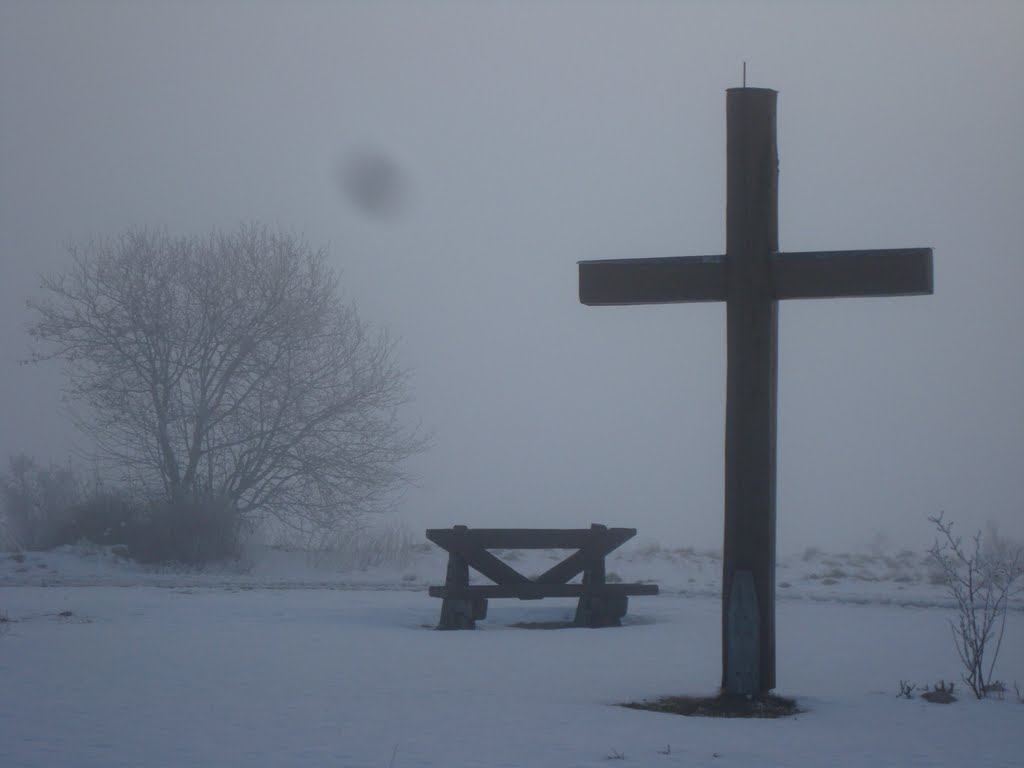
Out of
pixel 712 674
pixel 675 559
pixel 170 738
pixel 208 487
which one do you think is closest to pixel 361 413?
pixel 208 487

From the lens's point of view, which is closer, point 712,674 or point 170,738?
point 170,738

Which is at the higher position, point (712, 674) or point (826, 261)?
point (826, 261)

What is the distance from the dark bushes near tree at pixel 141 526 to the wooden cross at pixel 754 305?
19.0 metres

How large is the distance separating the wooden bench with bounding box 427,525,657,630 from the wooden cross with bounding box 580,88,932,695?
18.1ft

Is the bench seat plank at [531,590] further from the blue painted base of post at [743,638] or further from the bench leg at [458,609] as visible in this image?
the blue painted base of post at [743,638]

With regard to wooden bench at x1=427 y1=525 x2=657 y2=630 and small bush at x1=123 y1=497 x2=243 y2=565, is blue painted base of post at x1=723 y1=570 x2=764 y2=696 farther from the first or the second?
small bush at x1=123 y1=497 x2=243 y2=565

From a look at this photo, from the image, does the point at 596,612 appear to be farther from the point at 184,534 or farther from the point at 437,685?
the point at 184,534

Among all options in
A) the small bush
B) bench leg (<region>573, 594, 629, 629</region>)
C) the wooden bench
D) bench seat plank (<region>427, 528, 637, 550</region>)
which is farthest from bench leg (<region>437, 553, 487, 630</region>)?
the small bush

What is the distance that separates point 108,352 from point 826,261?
23869 millimetres

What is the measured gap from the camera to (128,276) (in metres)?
28.3

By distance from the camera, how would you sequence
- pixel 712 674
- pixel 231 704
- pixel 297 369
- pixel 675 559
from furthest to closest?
pixel 297 369 < pixel 675 559 < pixel 712 674 < pixel 231 704

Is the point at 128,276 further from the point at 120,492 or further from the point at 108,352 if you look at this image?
the point at 120,492

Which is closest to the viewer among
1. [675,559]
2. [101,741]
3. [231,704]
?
[101,741]

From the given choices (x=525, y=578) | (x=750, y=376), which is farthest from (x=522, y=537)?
(x=750, y=376)
